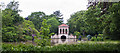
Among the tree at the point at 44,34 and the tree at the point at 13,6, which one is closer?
the tree at the point at 44,34

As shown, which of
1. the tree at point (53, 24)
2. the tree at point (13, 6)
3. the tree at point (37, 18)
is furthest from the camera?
the tree at point (13, 6)

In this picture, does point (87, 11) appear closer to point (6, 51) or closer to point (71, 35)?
point (71, 35)

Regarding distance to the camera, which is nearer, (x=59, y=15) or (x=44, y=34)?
(x=44, y=34)

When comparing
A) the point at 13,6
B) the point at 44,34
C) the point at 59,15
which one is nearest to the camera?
the point at 44,34

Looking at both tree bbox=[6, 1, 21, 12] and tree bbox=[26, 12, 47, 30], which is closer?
tree bbox=[26, 12, 47, 30]

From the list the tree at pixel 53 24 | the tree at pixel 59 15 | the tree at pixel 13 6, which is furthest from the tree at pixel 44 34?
the tree at pixel 13 6

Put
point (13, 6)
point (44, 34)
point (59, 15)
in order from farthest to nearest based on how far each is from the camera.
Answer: point (13, 6) → point (59, 15) → point (44, 34)

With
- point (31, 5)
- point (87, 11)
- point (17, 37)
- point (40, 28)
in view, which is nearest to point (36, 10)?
point (31, 5)

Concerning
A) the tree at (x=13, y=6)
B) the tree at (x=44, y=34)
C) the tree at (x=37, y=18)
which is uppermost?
the tree at (x=13, y=6)

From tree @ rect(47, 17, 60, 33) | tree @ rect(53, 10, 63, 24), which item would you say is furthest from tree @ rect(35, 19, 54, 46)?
tree @ rect(53, 10, 63, 24)

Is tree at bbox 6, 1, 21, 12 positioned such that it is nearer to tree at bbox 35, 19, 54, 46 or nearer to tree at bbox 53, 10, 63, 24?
tree at bbox 35, 19, 54, 46

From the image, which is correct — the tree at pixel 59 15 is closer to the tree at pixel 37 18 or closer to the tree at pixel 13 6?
the tree at pixel 37 18

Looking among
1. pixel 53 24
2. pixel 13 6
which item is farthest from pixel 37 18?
pixel 13 6

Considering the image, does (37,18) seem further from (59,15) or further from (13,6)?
(13,6)
